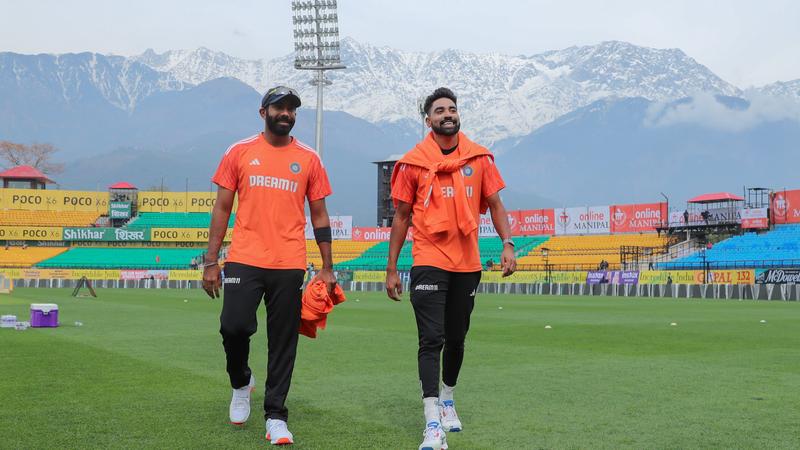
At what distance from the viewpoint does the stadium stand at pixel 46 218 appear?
77.2m

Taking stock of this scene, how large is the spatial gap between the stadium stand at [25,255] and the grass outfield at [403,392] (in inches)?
2235

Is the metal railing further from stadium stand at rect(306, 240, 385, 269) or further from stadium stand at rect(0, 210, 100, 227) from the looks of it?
stadium stand at rect(0, 210, 100, 227)

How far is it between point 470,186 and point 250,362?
5.03m

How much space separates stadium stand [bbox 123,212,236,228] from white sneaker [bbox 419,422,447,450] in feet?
248

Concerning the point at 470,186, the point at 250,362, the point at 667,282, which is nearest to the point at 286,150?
the point at 470,186

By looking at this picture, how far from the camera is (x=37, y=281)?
175ft

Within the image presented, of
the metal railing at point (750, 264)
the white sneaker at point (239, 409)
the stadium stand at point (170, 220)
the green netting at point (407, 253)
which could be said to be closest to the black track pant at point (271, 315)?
the white sneaker at point (239, 409)

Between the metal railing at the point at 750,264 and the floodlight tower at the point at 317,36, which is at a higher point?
the floodlight tower at the point at 317,36

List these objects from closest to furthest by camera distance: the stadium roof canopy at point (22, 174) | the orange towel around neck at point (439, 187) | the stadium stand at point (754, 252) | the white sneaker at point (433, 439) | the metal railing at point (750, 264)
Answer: the white sneaker at point (433, 439) → the orange towel around neck at point (439, 187) → the metal railing at point (750, 264) → the stadium stand at point (754, 252) → the stadium roof canopy at point (22, 174)

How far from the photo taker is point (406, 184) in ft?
19.3

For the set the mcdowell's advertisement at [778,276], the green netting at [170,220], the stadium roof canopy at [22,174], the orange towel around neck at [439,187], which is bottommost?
the mcdowell's advertisement at [778,276]

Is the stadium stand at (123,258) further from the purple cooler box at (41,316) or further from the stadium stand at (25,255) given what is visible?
the purple cooler box at (41,316)

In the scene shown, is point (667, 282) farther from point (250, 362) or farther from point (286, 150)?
point (286, 150)

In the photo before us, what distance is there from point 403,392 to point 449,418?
1659 mm
